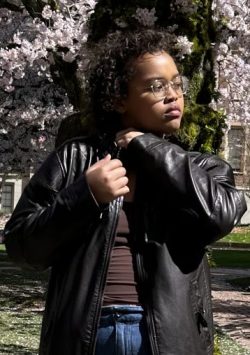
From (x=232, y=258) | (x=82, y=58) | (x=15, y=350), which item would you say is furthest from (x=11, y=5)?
(x=232, y=258)

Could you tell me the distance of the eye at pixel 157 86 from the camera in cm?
242

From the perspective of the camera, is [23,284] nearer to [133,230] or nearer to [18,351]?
[18,351]

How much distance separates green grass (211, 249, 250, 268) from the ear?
1928cm

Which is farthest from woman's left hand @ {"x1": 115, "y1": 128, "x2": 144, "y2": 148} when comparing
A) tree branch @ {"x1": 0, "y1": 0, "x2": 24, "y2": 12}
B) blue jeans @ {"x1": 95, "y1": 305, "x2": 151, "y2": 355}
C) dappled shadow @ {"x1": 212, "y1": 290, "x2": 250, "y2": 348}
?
tree branch @ {"x1": 0, "y1": 0, "x2": 24, "y2": 12}

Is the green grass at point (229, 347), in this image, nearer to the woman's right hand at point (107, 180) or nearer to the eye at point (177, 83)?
the eye at point (177, 83)

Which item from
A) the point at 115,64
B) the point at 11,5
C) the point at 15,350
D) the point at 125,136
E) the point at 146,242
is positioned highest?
the point at 11,5

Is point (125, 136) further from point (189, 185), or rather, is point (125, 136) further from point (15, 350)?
point (15, 350)

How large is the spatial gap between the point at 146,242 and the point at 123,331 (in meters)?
0.24

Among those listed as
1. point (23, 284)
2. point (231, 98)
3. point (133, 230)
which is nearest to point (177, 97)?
point (133, 230)

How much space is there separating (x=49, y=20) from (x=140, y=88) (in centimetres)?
892

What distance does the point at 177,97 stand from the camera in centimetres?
245

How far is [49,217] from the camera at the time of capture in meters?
2.28

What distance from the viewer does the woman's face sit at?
243 cm

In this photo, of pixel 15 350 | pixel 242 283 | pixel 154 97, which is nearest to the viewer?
pixel 154 97
